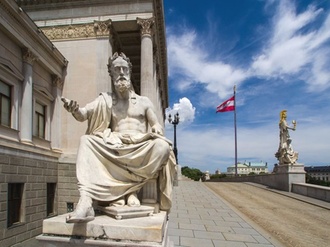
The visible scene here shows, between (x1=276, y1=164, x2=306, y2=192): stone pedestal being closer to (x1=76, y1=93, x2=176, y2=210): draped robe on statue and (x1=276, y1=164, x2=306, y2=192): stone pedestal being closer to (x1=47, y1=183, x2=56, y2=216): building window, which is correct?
(x1=47, y1=183, x2=56, y2=216): building window

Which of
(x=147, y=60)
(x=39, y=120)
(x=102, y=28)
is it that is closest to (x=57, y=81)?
(x=39, y=120)

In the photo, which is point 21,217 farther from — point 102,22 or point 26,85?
point 102,22

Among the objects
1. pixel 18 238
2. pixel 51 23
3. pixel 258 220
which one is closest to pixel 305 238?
pixel 258 220

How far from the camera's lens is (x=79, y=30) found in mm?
17547

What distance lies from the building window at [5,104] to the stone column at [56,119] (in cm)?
403

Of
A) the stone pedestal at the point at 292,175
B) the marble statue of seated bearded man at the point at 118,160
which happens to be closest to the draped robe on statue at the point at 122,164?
the marble statue of seated bearded man at the point at 118,160

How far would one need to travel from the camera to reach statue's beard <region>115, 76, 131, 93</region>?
3.74 metres

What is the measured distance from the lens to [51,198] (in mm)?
14430

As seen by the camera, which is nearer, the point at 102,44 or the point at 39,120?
the point at 39,120

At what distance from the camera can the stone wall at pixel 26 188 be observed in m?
9.71

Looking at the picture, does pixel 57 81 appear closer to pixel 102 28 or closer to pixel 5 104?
pixel 102 28

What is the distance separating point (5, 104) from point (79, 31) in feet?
26.8

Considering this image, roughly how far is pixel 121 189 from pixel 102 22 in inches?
641

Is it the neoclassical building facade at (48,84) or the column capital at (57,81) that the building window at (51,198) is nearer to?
the neoclassical building facade at (48,84)
